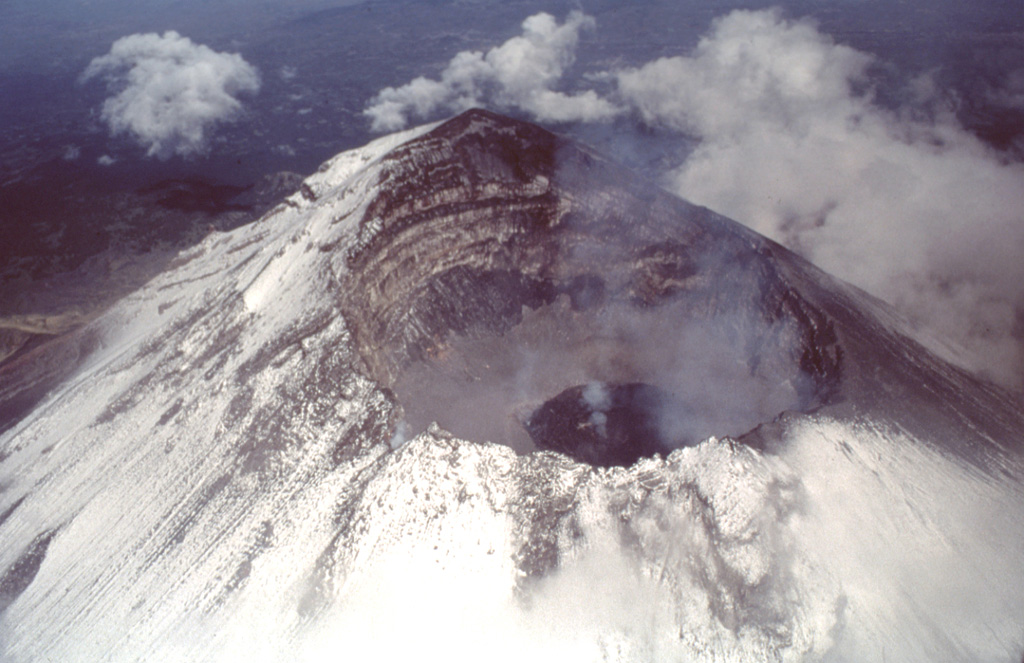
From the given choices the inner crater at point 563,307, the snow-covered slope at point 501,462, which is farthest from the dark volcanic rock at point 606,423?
the snow-covered slope at point 501,462

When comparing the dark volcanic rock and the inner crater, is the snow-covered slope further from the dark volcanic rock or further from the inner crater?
the dark volcanic rock

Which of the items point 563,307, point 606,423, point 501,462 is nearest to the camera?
point 501,462

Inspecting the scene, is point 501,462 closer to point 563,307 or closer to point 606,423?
point 606,423

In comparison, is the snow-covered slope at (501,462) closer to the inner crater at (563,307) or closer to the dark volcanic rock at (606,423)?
the inner crater at (563,307)

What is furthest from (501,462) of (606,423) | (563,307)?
(563,307)

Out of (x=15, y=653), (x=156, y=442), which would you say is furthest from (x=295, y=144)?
(x=15, y=653)

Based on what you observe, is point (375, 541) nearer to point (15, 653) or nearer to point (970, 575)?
point (15, 653)

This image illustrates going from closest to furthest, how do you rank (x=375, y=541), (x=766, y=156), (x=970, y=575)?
(x=970, y=575)
(x=375, y=541)
(x=766, y=156)
